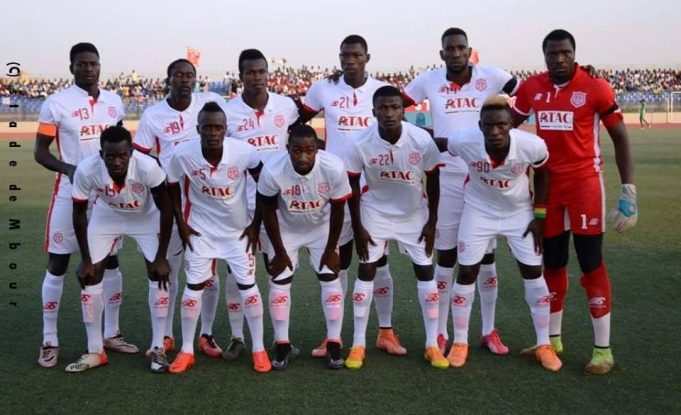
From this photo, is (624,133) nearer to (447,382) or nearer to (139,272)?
(447,382)

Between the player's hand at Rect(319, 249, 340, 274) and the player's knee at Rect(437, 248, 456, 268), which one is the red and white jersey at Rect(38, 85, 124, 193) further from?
the player's knee at Rect(437, 248, 456, 268)

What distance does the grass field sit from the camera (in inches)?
194

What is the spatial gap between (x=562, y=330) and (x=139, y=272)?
4973mm

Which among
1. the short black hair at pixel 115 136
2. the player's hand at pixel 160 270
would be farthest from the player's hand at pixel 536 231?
the short black hair at pixel 115 136

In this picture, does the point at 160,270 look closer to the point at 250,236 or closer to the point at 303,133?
the point at 250,236

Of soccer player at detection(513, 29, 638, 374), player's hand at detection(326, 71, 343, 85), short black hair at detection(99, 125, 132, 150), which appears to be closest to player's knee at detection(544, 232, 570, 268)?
soccer player at detection(513, 29, 638, 374)

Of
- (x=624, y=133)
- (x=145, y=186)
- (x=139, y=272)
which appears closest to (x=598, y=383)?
(x=624, y=133)

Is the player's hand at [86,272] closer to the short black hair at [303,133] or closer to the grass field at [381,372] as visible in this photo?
the grass field at [381,372]

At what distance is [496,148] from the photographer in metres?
5.57

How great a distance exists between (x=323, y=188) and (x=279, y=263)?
2.33 ft

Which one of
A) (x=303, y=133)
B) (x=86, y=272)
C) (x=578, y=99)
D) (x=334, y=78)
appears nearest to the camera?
(x=303, y=133)

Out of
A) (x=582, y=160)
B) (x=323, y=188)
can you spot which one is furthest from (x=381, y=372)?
(x=582, y=160)

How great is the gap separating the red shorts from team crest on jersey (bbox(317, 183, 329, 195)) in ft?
5.73

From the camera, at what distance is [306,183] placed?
567 centimetres
